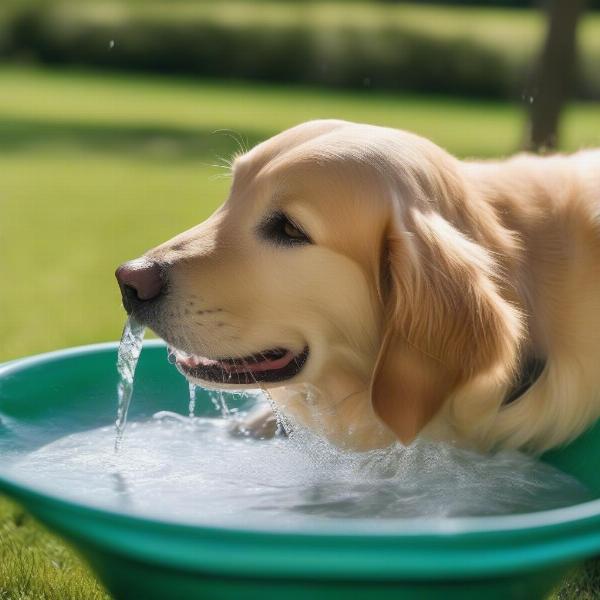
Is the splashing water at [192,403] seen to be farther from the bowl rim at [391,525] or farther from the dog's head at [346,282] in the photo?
the bowl rim at [391,525]

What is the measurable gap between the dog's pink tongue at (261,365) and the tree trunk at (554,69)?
8.17 meters

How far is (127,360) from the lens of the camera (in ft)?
10.6

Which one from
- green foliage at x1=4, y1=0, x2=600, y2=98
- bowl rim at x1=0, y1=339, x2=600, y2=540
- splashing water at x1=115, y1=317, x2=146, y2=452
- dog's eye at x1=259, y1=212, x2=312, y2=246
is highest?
dog's eye at x1=259, y1=212, x2=312, y2=246

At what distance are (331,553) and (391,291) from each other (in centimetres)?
99

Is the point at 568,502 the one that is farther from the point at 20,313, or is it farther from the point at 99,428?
the point at 20,313

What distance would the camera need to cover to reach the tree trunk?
10.9 meters

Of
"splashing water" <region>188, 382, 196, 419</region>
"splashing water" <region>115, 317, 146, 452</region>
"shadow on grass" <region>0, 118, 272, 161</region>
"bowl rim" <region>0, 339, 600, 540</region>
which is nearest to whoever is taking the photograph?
"bowl rim" <region>0, 339, 600, 540</region>

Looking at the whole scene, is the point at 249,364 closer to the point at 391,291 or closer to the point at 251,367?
the point at 251,367

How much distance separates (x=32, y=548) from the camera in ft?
11.2

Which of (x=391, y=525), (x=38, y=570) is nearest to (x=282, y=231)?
(x=391, y=525)

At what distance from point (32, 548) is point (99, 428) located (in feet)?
1.35

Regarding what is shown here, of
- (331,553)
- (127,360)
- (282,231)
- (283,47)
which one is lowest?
(283,47)

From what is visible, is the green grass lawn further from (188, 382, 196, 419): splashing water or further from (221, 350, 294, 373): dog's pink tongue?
(221, 350, 294, 373): dog's pink tongue

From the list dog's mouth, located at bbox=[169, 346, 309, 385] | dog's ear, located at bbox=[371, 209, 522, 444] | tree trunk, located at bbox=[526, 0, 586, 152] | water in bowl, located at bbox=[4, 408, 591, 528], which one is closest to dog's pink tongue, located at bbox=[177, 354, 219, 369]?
dog's mouth, located at bbox=[169, 346, 309, 385]
